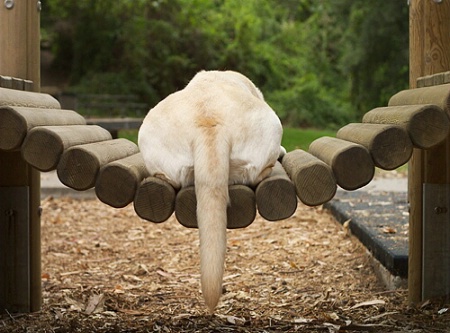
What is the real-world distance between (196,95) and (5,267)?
162 centimetres

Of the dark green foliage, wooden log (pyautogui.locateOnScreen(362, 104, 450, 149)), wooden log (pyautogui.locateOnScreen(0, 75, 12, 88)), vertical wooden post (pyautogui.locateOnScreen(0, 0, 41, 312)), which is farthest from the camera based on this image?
the dark green foliage

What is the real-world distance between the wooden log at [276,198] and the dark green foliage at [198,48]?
17791 millimetres

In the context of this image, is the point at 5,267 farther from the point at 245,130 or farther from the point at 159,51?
the point at 159,51

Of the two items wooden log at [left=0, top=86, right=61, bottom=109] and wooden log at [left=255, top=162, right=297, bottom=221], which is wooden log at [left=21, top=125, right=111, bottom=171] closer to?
wooden log at [left=0, top=86, right=61, bottom=109]

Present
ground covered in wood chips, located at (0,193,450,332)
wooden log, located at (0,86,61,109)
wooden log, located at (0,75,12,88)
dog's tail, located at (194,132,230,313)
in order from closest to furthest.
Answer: dog's tail, located at (194,132,230,313) → wooden log, located at (0,86,61,109) → wooden log, located at (0,75,12,88) → ground covered in wood chips, located at (0,193,450,332)

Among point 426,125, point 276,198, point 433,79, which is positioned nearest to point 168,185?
point 276,198

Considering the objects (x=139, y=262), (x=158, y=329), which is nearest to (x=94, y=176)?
(x=158, y=329)


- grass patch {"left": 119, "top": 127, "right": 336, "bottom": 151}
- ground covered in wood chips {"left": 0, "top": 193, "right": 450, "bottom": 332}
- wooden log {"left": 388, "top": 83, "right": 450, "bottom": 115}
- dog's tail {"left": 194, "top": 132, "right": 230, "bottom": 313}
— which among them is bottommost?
ground covered in wood chips {"left": 0, "top": 193, "right": 450, "bottom": 332}

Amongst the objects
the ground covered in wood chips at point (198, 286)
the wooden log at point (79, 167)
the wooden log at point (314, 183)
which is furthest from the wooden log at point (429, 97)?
the wooden log at point (79, 167)

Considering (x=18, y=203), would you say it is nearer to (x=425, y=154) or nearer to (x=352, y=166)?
(x=352, y=166)

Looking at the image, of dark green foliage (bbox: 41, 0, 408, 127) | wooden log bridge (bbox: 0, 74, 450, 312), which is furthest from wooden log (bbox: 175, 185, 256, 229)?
dark green foliage (bbox: 41, 0, 408, 127)

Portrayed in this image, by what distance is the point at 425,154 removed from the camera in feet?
14.2

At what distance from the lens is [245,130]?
3.51 metres

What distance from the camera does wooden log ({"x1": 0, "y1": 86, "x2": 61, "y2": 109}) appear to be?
12.1 ft
